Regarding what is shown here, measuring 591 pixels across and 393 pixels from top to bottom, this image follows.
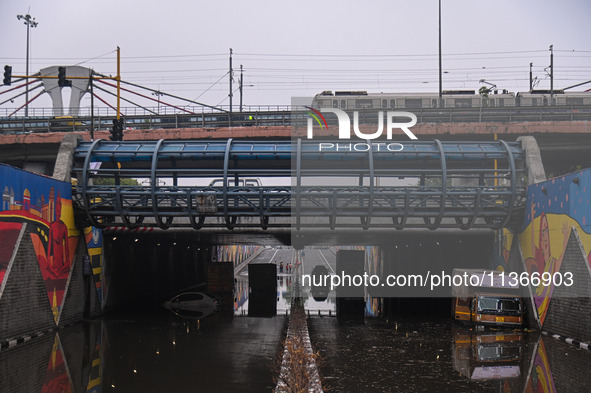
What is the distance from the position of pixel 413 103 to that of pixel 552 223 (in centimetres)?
3198

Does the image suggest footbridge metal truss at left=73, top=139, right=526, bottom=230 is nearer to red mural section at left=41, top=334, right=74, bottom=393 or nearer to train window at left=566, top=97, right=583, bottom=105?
red mural section at left=41, top=334, right=74, bottom=393

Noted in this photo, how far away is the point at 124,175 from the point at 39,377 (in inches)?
712

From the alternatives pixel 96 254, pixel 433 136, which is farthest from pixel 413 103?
pixel 96 254

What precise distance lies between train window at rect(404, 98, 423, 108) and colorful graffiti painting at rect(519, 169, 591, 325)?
2739 centimetres

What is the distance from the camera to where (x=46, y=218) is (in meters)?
29.3

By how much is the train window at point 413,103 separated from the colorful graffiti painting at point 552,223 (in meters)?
27.4

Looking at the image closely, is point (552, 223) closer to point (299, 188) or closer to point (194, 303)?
point (299, 188)

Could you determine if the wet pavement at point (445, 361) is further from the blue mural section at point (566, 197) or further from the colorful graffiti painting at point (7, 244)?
→ the colorful graffiti painting at point (7, 244)

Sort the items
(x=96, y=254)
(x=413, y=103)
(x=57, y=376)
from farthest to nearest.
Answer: (x=413, y=103), (x=96, y=254), (x=57, y=376)

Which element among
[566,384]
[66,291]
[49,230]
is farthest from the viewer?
[66,291]

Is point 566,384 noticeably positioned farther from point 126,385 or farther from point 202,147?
point 202,147

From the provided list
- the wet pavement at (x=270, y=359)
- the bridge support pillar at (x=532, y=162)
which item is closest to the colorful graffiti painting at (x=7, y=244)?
the wet pavement at (x=270, y=359)

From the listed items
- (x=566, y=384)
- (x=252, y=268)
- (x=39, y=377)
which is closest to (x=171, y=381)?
(x=39, y=377)

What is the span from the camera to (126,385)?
17250mm
